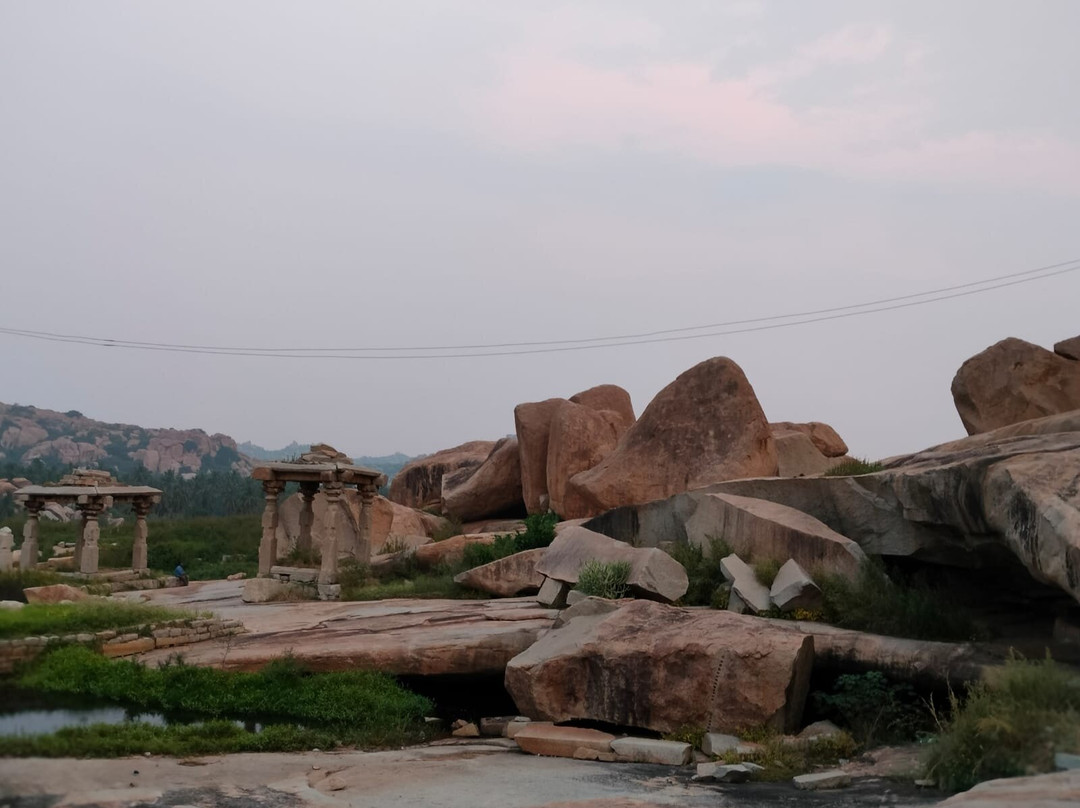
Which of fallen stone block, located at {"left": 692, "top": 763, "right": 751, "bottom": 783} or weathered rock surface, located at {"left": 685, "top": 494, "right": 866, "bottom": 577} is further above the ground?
weathered rock surface, located at {"left": 685, "top": 494, "right": 866, "bottom": 577}

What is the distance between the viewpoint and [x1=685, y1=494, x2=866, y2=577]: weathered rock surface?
A: 12.1 metres

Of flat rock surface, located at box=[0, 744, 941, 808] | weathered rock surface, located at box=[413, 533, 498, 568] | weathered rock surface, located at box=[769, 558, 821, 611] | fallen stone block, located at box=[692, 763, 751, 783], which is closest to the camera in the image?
flat rock surface, located at box=[0, 744, 941, 808]

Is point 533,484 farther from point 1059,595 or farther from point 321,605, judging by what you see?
point 1059,595

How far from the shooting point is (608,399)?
27516mm

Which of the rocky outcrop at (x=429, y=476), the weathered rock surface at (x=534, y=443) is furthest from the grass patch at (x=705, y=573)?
the rocky outcrop at (x=429, y=476)

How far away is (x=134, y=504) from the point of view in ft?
92.8

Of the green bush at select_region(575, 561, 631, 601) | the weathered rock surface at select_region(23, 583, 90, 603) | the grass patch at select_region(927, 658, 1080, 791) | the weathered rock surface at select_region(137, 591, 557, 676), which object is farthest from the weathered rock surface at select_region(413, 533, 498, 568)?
the grass patch at select_region(927, 658, 1080, 791)

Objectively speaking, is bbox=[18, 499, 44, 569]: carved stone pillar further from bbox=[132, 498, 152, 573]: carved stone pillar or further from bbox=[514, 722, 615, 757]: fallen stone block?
bbox=[514, 722, 615, 757]: fallen stone block

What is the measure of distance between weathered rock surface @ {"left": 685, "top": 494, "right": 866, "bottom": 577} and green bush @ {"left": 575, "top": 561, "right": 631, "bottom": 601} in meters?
1.36

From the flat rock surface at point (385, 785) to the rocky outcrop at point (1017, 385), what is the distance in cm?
1075

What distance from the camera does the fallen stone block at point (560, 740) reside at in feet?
33.3

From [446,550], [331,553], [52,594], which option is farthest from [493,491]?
[52,594]

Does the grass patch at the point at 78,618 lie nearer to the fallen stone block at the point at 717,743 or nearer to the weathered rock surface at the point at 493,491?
the fallen stone block at the point at 717,743

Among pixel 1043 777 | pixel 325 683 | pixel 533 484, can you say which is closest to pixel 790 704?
pixel 1043 777
